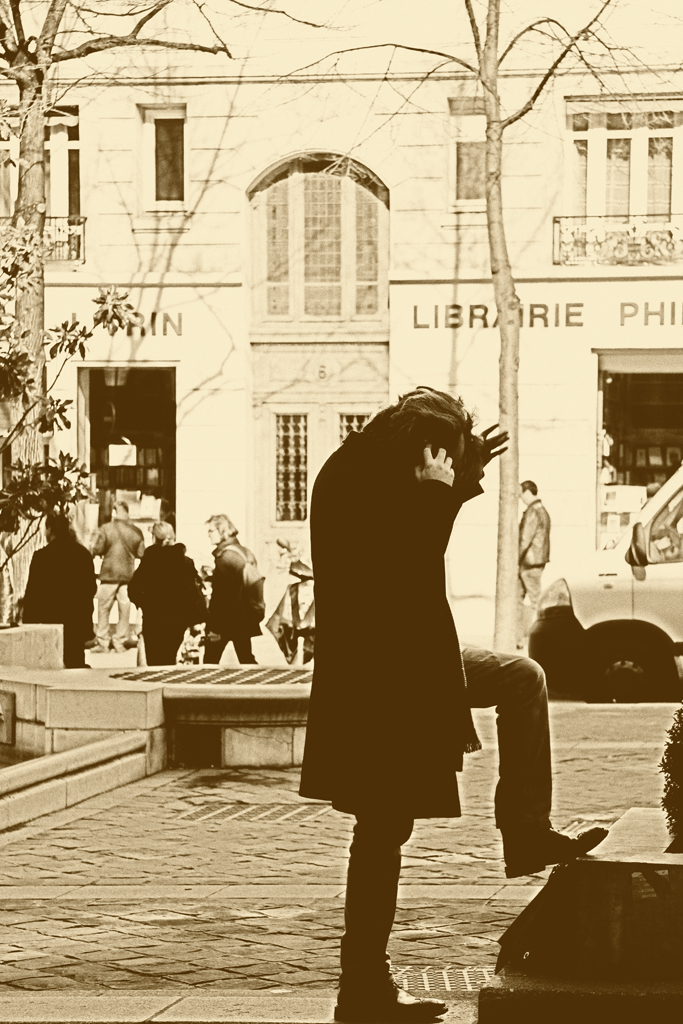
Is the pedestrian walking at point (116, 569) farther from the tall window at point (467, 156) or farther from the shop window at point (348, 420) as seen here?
the tall window at point (467, 156)

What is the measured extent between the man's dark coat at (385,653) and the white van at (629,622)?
34.3ft

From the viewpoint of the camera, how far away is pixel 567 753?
11.8 meters

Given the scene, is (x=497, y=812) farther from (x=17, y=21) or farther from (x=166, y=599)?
(x=17, y=21)

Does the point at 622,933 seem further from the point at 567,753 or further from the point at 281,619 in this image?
the point at 281,619

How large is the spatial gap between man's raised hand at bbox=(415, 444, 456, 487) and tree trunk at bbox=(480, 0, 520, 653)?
14.3 meters

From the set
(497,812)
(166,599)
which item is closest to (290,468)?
(166,599)

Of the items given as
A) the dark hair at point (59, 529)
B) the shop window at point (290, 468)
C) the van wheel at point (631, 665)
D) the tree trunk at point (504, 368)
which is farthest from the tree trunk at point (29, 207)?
the shop window at point (290, 468)

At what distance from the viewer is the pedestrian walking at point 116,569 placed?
2030 centimetres

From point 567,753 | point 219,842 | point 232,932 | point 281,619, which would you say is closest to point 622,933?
point 232,932

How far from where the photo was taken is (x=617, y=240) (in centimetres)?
2292

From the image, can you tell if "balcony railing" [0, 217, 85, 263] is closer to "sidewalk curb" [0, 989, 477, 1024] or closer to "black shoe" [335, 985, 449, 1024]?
"sidewalk curb" [0, 989, 477, 1024]

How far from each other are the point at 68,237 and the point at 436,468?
19935mm

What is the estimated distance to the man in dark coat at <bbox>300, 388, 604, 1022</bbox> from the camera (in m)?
4.55

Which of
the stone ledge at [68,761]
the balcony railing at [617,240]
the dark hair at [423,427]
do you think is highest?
the balcony railing at [617,240]
